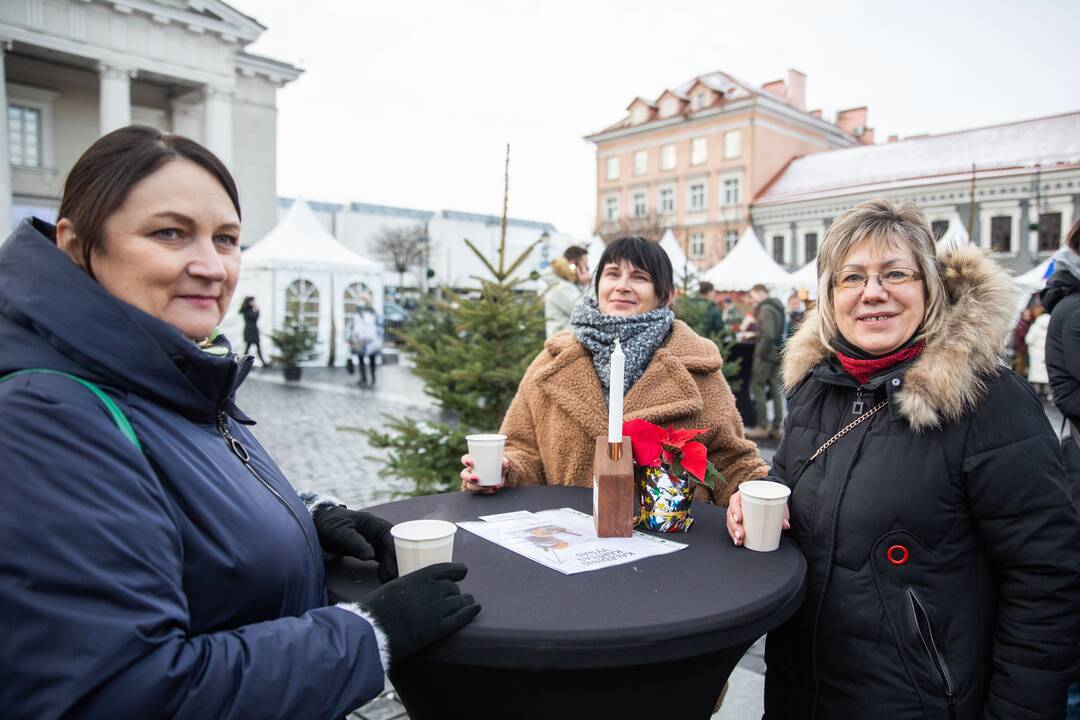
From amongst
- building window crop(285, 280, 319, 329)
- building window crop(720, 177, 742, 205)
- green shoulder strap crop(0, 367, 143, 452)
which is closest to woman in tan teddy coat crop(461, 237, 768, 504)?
green shoulder strap crop(0, 367, 143, 452)

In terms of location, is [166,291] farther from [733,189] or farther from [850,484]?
[733,189]

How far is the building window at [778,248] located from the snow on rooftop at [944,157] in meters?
2.17

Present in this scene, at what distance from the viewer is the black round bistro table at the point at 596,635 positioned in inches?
51.1

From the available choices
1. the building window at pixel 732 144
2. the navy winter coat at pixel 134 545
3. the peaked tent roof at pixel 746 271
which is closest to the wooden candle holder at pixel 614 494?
the navy winter coat at pixel 134 545

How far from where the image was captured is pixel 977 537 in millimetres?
1709

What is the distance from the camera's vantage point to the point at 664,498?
78.0 inches

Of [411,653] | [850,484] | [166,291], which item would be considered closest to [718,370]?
[850,484]

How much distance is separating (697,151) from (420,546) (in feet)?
160

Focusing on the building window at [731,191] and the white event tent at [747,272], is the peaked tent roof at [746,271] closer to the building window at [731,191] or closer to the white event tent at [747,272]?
the white event tent at [747,272]

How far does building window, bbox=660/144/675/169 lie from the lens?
48000mm

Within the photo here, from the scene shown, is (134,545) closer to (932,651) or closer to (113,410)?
(113,410)

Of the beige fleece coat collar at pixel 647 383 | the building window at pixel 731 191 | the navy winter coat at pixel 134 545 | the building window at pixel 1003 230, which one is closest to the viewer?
the navy winter coat at pixel 134 545

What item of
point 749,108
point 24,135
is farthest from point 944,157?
point 24,135

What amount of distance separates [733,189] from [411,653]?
1835 inches
